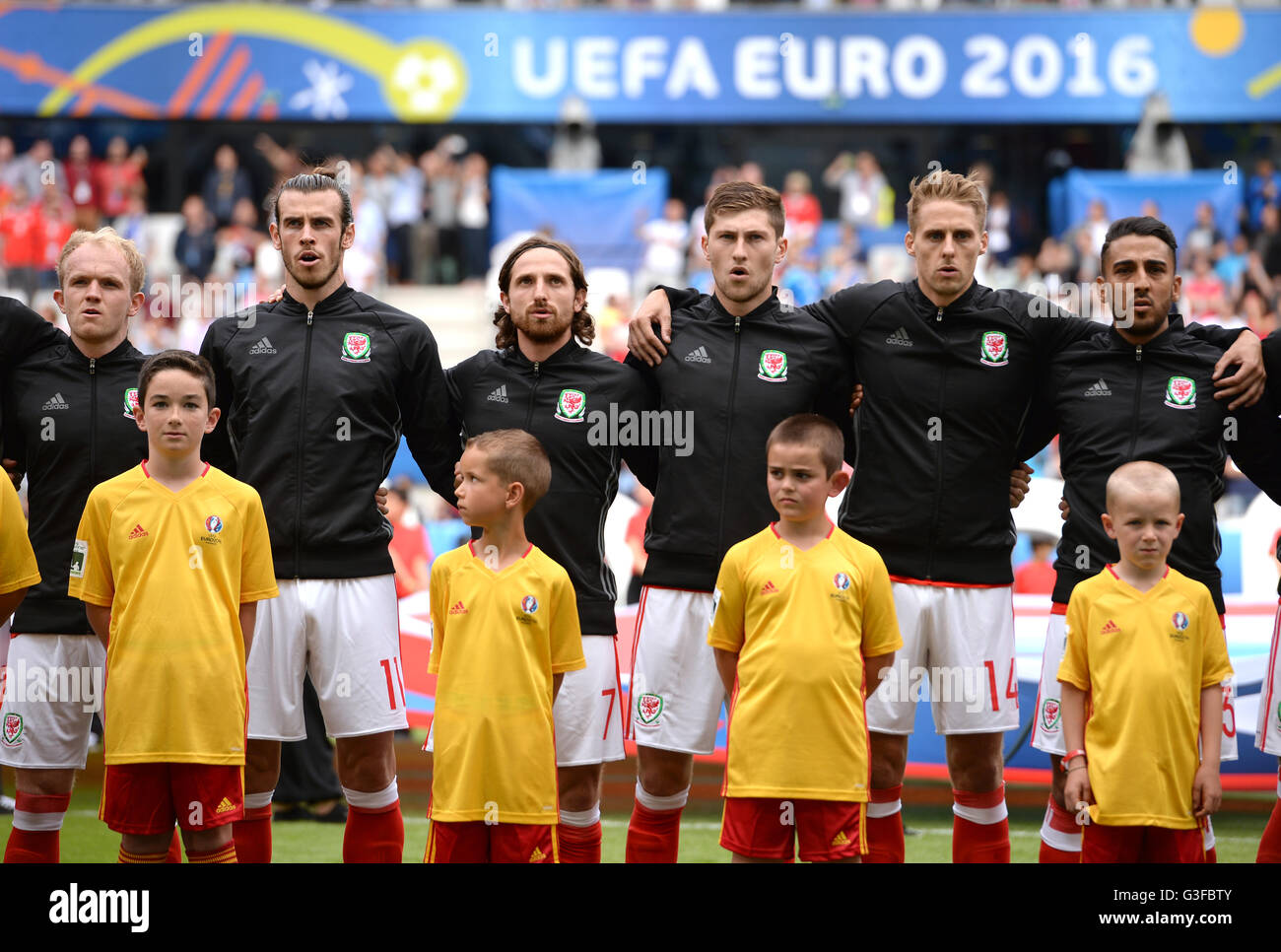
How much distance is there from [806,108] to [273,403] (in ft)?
51.5

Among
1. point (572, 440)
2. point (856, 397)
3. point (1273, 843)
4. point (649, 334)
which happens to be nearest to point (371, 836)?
point (572, 440)

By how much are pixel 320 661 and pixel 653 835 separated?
1.26 m

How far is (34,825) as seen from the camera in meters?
5.15

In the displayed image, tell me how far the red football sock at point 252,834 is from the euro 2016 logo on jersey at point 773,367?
2200 millimetres

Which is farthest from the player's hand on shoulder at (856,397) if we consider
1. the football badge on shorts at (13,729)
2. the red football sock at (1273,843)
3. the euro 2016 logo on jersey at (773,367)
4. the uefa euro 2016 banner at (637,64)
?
the uefa euro 2016 banner at (637,64)

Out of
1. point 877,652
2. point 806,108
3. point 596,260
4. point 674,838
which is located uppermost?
point 806,108

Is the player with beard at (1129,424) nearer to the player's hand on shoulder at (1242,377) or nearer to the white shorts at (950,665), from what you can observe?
the player's hand on shoulder at (1242,377)

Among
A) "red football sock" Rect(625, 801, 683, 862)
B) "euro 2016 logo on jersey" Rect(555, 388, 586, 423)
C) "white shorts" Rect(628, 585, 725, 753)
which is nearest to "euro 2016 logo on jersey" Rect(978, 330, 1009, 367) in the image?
"white shorts" Rect(628, 585, 725, 753)

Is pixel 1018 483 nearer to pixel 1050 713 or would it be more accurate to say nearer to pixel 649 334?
pixel 1050 713

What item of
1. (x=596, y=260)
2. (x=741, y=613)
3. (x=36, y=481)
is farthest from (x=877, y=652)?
(x=596, y=260)

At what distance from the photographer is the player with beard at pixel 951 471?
505 cm

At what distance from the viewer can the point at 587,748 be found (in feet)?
16.1

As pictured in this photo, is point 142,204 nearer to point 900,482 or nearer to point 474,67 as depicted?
point 474,67
